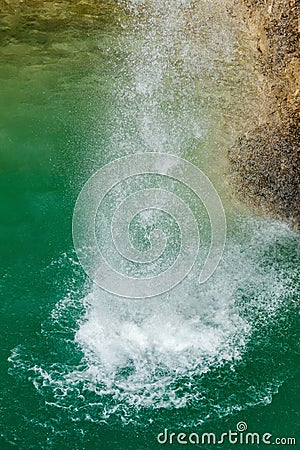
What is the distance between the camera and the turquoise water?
10062 mm

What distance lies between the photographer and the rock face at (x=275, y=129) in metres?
12.9

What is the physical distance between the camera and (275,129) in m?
Result: 13.4

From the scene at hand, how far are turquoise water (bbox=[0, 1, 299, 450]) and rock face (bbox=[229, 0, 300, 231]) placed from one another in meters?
0.44

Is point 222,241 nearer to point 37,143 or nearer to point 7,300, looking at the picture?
point 7,300

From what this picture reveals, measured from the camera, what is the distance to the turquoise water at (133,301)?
396 inches

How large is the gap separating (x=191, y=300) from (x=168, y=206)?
2.47 metres

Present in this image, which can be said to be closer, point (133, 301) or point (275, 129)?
point (133, 301)

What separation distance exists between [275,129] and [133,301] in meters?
4.83

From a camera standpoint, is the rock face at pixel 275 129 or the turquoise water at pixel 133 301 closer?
the turquoise water at pixel 133 301

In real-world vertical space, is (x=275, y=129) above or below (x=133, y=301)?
above

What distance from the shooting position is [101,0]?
65.4 ft

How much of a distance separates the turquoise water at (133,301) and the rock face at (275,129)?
1.44 feet

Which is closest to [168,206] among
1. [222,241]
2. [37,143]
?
[222,241]

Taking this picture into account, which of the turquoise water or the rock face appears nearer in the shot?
the turquoise water
